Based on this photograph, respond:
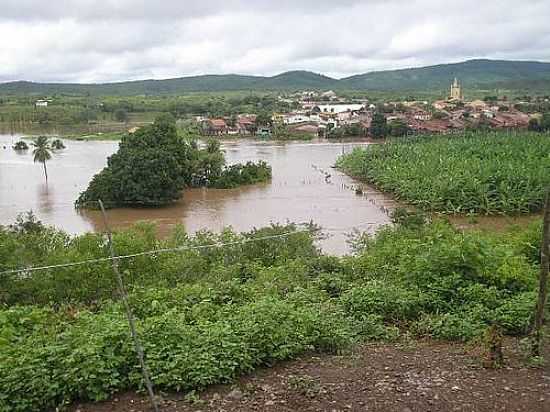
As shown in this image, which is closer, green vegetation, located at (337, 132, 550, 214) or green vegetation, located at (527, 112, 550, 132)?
green vegetation, located at (337, 132, 550, 214)

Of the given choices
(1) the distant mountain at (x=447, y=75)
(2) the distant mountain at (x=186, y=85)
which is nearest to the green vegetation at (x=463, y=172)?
(2) the distant mountain at (x=186, y=85)

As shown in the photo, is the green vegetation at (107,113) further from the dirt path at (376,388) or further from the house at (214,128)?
the dirt path at (376,388)

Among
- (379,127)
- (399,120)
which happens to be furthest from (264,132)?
(399,120)

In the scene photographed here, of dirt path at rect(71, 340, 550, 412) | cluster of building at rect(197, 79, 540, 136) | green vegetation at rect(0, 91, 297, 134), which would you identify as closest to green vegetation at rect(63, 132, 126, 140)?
green vegetation at rect(0, 91, 297, 134)

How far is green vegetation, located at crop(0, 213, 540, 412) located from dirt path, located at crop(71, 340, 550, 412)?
0.37 feet

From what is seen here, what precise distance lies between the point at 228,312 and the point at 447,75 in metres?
147

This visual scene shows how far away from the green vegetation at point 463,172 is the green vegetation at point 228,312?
37.7ft

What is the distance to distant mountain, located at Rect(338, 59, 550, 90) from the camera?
131750 millimetres

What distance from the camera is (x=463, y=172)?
822 inches

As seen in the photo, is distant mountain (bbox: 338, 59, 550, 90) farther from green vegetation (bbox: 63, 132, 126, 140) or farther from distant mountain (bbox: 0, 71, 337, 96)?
green vegetation (bbox: 63, 132, 126, 140)

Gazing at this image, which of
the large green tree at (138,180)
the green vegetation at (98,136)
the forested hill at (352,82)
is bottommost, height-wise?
the large green tree at (138,180)

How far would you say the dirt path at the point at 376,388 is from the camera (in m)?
3.27

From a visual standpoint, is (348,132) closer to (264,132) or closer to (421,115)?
(264,132)

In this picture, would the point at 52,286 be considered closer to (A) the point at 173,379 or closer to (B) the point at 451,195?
(A) the point at 173,379
